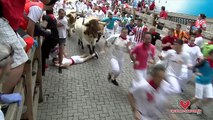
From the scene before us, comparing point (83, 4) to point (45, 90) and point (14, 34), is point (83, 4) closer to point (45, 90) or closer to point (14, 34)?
point (45, 90)

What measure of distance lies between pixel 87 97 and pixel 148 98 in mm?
2966

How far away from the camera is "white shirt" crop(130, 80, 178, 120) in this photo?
4.01 metres

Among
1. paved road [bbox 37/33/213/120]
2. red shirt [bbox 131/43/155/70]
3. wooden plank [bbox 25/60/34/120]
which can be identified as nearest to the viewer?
wooden plank [bbox 25/60/34/120]

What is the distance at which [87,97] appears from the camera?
6734mm

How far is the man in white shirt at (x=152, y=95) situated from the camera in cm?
400

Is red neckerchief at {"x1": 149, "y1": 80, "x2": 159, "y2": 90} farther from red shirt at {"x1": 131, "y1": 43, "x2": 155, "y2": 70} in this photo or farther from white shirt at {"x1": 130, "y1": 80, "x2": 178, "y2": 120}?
red shirt at {"x1": 131, "y1": 43, "x2": 155, "y2": 70}

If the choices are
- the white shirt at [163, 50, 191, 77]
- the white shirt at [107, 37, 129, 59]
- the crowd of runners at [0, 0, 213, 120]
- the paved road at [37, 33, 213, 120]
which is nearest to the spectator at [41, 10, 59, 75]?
the crowd of runners at [0, 0, 213, 120]

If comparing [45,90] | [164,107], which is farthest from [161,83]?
[45,90]

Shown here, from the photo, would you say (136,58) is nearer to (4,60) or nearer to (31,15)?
(31,15)

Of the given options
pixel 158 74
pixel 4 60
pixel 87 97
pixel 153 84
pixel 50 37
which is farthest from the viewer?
pixel 50 37

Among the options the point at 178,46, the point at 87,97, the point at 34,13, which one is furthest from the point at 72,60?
the point at 34,13

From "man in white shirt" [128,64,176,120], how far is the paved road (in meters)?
1.72

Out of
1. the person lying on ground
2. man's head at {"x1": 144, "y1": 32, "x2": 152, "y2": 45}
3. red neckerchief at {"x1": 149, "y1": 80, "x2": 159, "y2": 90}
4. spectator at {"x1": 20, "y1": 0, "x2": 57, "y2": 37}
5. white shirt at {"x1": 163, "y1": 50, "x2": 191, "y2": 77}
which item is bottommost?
the person lying on ground

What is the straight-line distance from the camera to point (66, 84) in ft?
24.7
